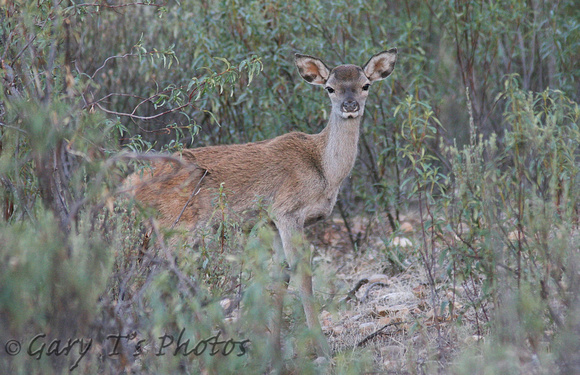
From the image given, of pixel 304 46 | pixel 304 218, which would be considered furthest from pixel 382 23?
pixel 304 218

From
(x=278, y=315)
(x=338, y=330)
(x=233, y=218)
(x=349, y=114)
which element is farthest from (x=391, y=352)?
(x=349, y=114)

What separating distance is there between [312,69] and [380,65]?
0.68m

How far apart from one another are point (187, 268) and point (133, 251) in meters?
1.12

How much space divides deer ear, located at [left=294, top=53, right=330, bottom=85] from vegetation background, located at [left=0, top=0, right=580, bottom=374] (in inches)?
46.1

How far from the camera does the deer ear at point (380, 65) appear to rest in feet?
22.5

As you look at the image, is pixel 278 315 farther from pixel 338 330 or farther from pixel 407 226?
pixel 407 226

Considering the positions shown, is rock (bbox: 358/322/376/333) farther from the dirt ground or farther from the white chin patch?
the white chin patch

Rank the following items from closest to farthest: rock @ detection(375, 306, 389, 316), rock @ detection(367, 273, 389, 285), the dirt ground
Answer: the dirt ground → rock @ detection(375, 306, 389, 316) → rock @ detection(367, 273, 389, 285)

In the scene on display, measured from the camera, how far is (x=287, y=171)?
21.7 feet

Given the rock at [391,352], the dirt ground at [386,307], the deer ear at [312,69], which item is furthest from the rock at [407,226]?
the rock at [391,352]

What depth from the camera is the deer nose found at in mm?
6551

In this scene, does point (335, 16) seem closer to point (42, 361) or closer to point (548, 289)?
point (548, 289)

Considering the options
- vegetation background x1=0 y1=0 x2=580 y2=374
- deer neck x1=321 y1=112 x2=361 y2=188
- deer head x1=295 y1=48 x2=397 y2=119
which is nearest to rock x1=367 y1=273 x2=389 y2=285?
vegetation background x1=0 y1=0 x2=580 y2=374

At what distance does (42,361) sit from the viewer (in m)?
3.35
